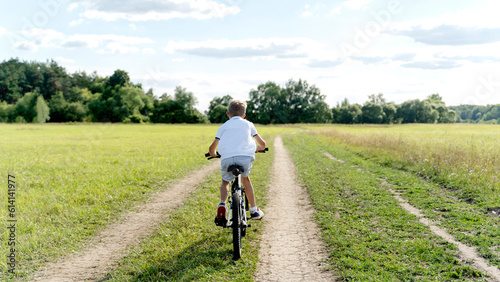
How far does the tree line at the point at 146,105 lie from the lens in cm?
8956

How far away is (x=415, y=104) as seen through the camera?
374 ft

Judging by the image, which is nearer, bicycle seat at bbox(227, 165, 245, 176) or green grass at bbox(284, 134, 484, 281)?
green grass at bbox(284, 134, 484, 281)

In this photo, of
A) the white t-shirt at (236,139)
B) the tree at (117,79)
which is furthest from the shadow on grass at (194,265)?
the tree at (117,79)

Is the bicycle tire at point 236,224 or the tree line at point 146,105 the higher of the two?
the tree line at point 146,105

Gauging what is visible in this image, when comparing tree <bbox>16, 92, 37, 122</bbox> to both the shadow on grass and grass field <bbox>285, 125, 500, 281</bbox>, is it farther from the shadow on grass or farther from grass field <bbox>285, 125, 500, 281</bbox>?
the shadow on grass

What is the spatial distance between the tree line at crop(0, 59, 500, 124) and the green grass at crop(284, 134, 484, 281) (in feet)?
293

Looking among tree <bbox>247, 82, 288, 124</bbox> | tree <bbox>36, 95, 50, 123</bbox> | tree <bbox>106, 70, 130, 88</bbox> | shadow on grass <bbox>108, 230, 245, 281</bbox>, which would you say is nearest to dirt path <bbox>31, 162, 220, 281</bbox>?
shadow on grass <bbox>108, 230, 245, 281</bbox>

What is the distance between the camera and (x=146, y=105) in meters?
106

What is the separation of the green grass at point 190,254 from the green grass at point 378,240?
140cm

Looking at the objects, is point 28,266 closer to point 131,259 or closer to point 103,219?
point 131,259

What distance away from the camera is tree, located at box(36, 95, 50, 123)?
8119 centimetres

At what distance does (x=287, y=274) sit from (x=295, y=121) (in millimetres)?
106960

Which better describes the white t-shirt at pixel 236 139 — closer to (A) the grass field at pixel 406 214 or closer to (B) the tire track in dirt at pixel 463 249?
(A) the grass field at pixel 406 214

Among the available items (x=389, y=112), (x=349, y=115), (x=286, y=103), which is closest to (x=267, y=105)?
(x=286, y=103)
